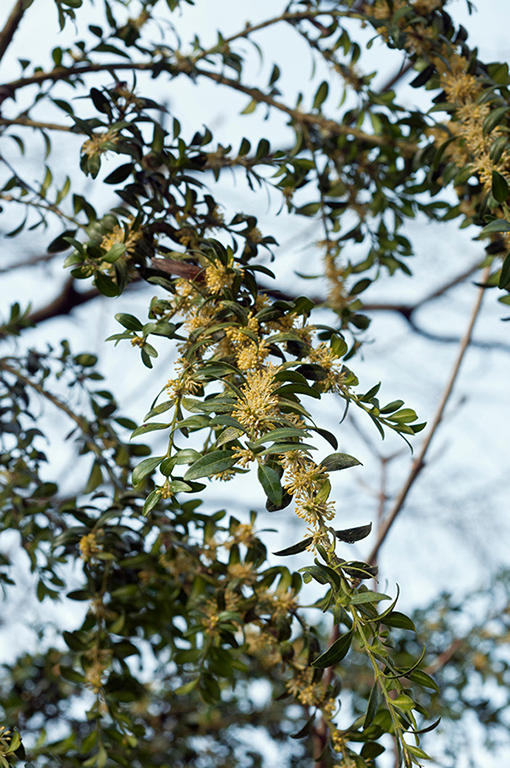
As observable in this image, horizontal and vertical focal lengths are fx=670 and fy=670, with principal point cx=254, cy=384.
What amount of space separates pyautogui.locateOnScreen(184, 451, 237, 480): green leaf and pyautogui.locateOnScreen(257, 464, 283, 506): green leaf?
0.02m

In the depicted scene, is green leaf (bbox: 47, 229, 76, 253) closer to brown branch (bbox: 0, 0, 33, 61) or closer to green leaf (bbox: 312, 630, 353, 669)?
brown branch (bbox: 0, 0, 33, 61)

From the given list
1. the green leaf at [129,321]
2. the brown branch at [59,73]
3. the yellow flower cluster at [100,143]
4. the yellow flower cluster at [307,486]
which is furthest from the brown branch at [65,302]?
the yellow flower cluster at [307,486]

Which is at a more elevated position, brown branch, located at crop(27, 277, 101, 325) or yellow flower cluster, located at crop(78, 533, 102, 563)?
brown branch, located at crop(27, 277, 101, 325)

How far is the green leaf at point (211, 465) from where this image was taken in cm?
33

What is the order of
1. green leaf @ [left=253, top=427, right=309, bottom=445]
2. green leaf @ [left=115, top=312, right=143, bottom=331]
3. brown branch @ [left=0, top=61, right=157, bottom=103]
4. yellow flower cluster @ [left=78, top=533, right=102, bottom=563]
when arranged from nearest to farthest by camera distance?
green leaf @ [left=253, top=427, right=309, bottom=445] → green leaf @ [left=115, top=312, right=143, bottom=331] → yellow flower cluster @ [left=78, top=533, right=102, bottom=563] → brown branch @ [left=0, top=61, right=157, bottom=103]

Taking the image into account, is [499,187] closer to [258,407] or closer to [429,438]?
[258,407]

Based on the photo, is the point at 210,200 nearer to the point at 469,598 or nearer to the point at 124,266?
the point at 124,266

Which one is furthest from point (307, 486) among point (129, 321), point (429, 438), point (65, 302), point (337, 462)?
point (65, 302)

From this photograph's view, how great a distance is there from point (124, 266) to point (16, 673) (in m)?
0.77

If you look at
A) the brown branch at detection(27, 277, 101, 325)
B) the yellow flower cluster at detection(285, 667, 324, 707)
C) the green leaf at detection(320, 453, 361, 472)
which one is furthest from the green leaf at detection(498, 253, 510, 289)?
the brown branch at detection(27, 277, 101, 325)

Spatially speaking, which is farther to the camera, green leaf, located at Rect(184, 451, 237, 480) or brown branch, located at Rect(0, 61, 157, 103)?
brown branch, located at Rect(0, 61, 157, 103)

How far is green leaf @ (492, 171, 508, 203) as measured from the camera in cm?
43

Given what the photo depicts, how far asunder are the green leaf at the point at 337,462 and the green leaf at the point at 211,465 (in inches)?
2.1

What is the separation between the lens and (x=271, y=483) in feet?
1.09
